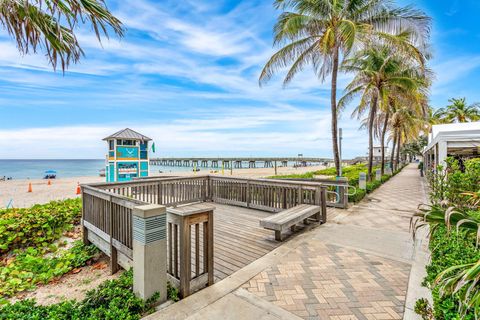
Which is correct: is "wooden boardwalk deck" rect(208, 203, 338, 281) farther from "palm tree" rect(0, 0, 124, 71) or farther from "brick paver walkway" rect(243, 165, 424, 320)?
"palm tree" rect(0, 0, 124, 71)

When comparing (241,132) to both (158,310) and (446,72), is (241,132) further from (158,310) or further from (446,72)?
(158,310)

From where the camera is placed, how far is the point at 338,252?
3.95 m

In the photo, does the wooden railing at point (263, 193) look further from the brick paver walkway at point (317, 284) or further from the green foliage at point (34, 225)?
the green foliage at point (34, 225)

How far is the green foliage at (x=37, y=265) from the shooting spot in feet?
12.5

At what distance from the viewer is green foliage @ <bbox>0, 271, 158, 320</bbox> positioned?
2.20 meters

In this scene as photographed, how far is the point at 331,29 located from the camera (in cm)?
788

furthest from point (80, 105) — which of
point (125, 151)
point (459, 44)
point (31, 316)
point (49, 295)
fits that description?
point (459, 44)

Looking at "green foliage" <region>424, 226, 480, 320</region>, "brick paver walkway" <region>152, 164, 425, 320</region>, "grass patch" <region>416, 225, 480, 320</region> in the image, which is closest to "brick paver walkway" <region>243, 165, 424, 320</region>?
"brick paver walkway" <region>152, 164, 425, 320</region>

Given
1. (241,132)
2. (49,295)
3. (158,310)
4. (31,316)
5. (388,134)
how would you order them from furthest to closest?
(241,132) < (388,134) < (49,295) < (158,310) < (31,316)

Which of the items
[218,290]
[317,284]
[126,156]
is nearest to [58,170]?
[126,156]

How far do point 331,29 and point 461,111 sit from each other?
94.8ft

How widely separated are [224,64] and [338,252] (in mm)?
14194

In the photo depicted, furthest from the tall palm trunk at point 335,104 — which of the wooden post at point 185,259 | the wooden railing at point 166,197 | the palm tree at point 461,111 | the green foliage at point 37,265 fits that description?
the palm tree at point 461,111

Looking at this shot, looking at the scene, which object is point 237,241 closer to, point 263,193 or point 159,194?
point 263,193
